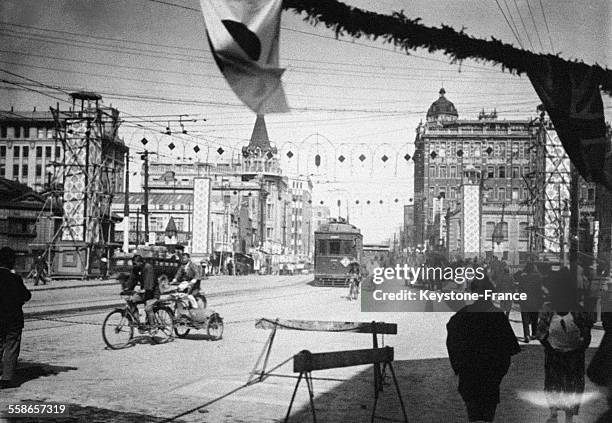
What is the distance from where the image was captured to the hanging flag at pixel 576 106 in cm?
753

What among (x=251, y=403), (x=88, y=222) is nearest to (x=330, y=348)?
Result: (x=251, y=403)

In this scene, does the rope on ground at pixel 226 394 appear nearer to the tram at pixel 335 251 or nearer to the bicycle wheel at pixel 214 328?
the bicycle wheel at pixel 214 328

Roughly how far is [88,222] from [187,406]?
1559cm

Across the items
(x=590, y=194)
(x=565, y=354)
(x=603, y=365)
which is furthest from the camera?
(x=590, y=194)

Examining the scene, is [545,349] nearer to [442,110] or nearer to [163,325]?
[442,110]

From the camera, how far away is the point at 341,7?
22.9 feet

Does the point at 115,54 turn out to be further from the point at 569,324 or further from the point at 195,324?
the point at 569,324

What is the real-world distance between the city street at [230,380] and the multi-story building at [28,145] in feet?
11.4

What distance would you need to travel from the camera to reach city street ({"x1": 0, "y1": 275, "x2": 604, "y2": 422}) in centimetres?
706

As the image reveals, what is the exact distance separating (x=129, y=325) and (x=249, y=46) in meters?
6.88

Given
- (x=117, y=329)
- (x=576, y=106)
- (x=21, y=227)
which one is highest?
(x=576, y=106)

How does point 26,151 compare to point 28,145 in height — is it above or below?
below

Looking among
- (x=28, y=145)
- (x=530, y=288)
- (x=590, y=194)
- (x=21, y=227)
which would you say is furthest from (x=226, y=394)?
(x=21, y=227)

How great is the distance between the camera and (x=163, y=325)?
468 inches
